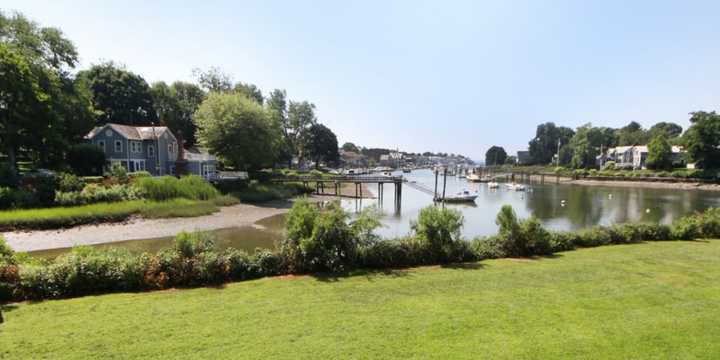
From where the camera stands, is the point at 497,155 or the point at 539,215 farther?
the point at 497,155

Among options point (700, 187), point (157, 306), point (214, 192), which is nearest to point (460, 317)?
point (157, 306)

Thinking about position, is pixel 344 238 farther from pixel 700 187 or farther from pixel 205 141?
pixel 700 187

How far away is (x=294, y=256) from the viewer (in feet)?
32.4

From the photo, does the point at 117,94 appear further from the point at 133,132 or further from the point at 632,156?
the point at 632,156

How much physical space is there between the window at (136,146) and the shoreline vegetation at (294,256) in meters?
34.8

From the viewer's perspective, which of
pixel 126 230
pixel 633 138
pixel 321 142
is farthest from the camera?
pixel 633 138

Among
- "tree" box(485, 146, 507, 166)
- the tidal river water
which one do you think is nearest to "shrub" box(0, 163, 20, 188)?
the tidal river water

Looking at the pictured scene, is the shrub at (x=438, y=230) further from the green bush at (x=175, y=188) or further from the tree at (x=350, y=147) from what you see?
the tree at (x=350, y=147)

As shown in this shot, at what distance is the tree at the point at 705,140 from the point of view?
60.0 m

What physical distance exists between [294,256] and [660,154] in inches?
3479

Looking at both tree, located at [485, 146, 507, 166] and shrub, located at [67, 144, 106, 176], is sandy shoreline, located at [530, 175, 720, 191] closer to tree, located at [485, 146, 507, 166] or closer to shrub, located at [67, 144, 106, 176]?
tree, located at [485, 146, 507, 166]

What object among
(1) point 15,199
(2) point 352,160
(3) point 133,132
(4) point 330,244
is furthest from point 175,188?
(2) point 352,160

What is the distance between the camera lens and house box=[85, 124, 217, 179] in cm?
3850

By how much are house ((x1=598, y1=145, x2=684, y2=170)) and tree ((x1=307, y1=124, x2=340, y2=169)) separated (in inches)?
2804
